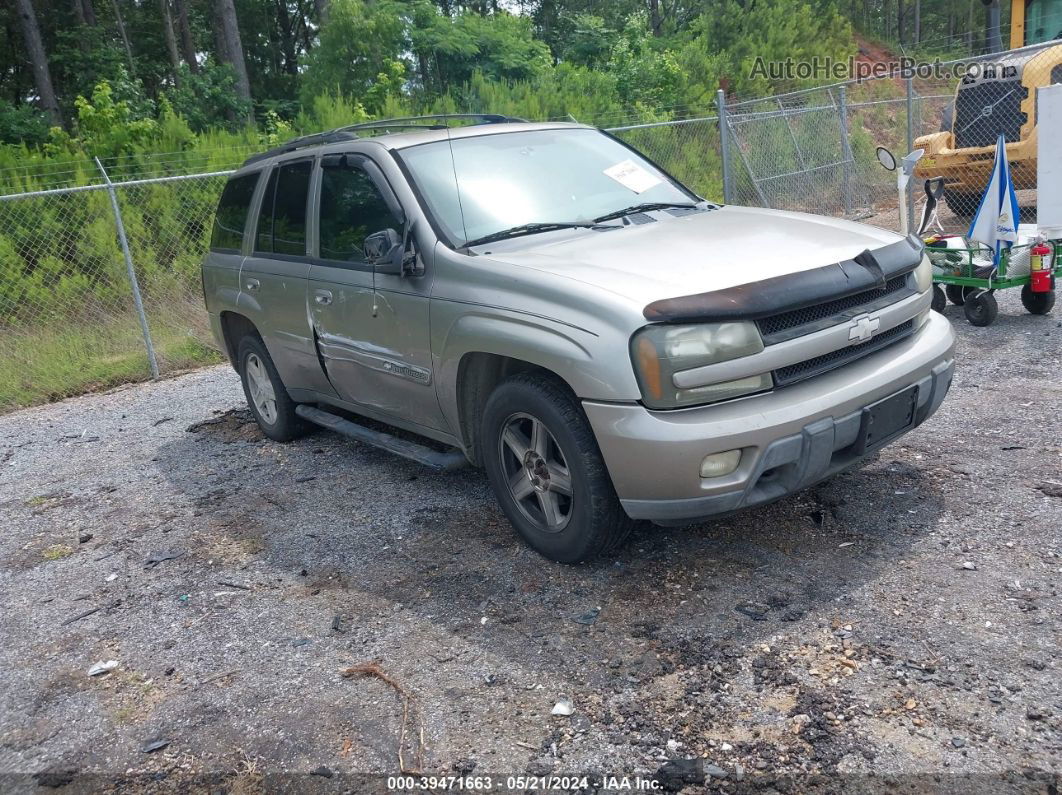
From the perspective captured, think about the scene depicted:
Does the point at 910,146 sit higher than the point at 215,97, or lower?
lower

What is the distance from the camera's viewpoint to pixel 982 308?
742 cm

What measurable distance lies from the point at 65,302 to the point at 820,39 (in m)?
23.1

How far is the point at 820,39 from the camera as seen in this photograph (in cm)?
2667

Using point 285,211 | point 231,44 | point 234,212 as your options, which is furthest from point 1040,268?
point 231,44

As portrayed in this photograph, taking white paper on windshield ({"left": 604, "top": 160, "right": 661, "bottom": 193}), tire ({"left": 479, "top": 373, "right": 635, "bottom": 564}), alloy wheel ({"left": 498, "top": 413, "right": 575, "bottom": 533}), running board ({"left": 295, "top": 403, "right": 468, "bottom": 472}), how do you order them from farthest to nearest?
1. white paper on windshield ({"left": 604, "top": 160, "right": 661, "bottom": 193})
2. running board ({"left": 295, "top": 403, "right": 468, "bottom": 472})
3. alloy wheel ({"left": 498, "top": 413, "right": 575, "bottom": 533})
4. tire ({"left": 479, "top": 373, "right": 635, "bottom": 564})

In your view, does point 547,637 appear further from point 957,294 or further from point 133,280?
point 133,280

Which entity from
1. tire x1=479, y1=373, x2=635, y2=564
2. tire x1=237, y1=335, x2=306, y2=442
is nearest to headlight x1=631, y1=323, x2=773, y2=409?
tire x1=479, y1=373, x2=635, y2=564

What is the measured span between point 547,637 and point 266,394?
11.4 feet

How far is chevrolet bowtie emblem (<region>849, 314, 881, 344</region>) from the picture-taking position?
3.69 meters

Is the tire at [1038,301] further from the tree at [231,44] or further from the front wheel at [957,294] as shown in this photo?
the tree at [231,44]

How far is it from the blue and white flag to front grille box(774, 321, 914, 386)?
3936mm

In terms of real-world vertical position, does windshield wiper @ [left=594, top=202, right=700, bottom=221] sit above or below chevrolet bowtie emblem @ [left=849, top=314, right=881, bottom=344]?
above

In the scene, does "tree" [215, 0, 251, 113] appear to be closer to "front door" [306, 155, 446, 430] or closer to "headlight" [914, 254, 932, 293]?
"front door" [306, 155, 446, 430]

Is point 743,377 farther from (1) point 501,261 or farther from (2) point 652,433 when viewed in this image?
(1) point 501,261
